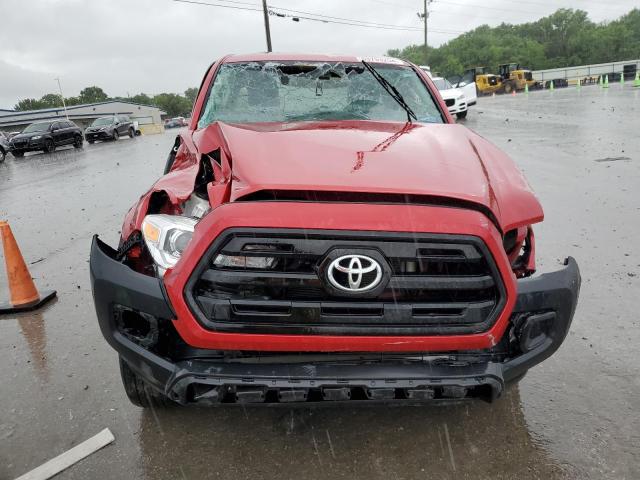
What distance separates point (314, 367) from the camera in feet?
6.33

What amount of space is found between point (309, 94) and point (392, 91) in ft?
1.96

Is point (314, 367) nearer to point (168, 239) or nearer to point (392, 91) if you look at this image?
point (168, 239)

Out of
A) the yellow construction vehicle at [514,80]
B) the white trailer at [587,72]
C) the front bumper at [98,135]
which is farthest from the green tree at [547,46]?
the front bumper at [98,135]

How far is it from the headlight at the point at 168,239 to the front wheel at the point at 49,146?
23.6m

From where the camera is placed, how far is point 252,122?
3.20 metres

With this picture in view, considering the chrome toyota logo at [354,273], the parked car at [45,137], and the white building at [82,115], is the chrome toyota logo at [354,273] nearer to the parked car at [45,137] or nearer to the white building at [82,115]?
the parked car at [45,137]

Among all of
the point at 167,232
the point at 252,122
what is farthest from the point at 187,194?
the point at 252,122

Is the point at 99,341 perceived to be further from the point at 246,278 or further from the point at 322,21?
the point at 322,21

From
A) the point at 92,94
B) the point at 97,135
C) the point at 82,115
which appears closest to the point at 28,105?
the point at 92,94

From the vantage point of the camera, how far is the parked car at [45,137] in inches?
858

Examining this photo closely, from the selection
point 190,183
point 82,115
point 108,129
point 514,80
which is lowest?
point 190,183

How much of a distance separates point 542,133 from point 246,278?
14.0 meters

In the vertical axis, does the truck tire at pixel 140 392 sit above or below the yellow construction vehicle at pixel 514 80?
below

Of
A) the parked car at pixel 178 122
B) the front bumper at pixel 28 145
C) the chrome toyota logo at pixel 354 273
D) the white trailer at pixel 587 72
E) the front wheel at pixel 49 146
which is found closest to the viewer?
the chrome toyota logo at pixel 354 273
